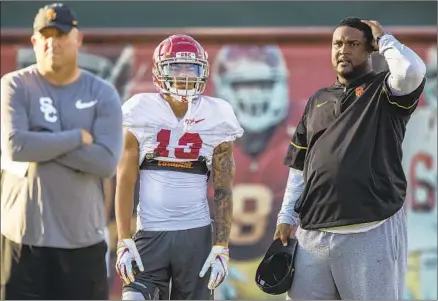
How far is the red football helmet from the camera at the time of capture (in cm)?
453

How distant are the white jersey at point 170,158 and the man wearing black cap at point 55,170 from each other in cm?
26

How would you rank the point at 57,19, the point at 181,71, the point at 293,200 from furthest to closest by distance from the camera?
the point at 293,200
the point at 181,71
the point at 57,19

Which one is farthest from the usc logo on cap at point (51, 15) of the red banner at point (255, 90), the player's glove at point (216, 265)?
the red banner at point (255, 90)

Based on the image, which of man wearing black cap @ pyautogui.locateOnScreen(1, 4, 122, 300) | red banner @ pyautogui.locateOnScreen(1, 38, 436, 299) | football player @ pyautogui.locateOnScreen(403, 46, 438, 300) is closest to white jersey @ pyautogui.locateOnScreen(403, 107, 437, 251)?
football player @ pyautogui.locateOnScreen(403, 46, 438, 300)

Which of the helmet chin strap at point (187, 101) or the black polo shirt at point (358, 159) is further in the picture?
the helmet chin strap at point (187, 101)

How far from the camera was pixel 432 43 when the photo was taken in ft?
25.5

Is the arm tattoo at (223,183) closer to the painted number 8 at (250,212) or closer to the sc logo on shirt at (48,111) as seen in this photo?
the sc logo on shirt at (48,111)

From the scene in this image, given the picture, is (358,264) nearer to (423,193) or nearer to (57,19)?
(57,19)

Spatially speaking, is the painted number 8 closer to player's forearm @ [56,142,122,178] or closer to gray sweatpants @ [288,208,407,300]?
gray sweatpants @ [288,208,407,300]

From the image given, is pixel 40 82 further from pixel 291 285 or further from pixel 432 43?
pixel 432 43

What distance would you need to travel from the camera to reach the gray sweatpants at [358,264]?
4.35 m

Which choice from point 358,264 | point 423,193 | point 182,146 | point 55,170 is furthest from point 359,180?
point 423,193

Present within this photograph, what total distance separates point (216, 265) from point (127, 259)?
392 mm

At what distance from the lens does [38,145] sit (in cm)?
403
